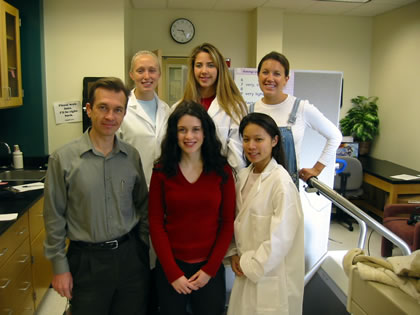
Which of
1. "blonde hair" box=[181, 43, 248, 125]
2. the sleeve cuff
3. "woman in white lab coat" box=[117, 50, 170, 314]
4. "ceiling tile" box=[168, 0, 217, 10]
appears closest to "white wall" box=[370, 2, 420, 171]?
"ceiling tile" box=[168, 0, 217, 10]

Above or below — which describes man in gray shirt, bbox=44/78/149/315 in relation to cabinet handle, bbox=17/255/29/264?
above

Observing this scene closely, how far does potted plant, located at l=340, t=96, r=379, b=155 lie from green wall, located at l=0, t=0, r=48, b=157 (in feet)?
13.0

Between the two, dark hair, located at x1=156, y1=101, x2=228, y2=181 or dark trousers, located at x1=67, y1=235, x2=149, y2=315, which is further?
dark hair, located at x1=156, y1=101, x2=228, y2=181

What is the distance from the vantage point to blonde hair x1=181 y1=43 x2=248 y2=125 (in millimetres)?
1754

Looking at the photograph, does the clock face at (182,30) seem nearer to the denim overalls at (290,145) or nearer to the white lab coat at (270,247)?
the denim overalls at (290,145)

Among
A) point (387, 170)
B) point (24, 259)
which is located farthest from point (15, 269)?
point (387, 170)

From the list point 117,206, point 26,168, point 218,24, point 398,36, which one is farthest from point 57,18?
point 398,36

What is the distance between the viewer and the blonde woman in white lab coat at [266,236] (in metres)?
1.36

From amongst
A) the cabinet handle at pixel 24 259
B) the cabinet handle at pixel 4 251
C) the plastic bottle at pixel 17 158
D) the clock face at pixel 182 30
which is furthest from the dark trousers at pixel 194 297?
the clock face at pixel 182 30

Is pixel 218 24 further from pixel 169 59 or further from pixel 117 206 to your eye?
pixel 117 206

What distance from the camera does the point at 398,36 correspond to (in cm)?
461

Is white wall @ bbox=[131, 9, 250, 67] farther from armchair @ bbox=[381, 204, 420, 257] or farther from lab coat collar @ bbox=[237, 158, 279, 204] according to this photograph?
lab coat collar @ bbox=[237, 158, 279, 204]

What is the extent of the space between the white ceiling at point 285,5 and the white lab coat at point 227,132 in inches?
123

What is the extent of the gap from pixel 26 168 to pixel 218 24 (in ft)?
10.2
